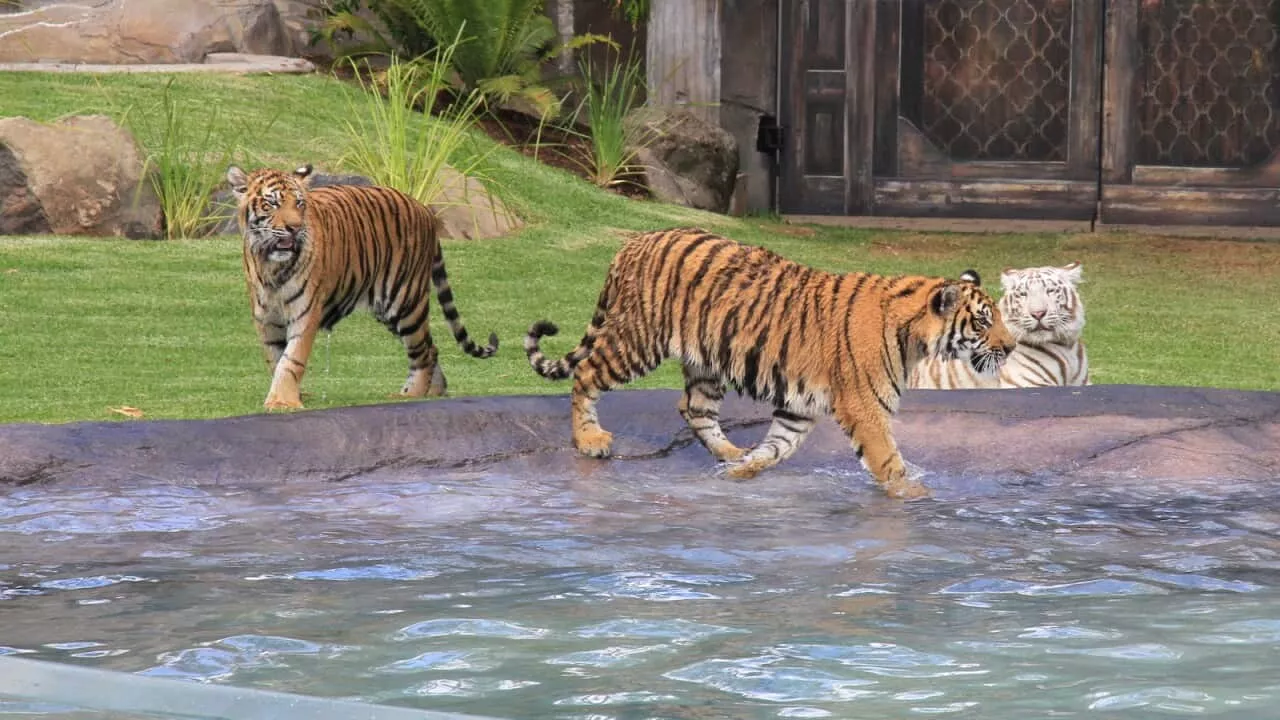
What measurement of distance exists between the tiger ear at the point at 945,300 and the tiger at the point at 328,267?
213 centimetres

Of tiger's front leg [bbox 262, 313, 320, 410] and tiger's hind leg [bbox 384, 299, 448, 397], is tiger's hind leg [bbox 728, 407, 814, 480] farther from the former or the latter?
tiger's hind leg [bbox 384, 299, 448, 397]

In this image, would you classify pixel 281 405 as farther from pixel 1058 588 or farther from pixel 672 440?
pixel 1058 588

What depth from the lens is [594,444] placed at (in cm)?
612

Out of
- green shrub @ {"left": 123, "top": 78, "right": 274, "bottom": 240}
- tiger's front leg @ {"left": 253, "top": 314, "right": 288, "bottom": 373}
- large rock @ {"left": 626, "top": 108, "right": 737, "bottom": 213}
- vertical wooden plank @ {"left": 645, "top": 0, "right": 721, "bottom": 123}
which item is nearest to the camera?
tiger's front leg @ {"left": 253, "top": 314, "right": 288, "bottom": 373}

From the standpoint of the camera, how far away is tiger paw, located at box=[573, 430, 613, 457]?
6.12 meters

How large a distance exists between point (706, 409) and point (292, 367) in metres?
1.58

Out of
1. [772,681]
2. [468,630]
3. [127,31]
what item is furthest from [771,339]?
[127,31]

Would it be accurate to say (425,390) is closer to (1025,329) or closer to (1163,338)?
(1025,329)

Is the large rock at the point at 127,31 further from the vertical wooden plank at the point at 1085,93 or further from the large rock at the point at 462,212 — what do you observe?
the vertical wooden plank at the point at 1085,93

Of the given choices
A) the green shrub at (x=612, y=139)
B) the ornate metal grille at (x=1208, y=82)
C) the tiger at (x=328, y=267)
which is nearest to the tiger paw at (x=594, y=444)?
the tiger at (x=328, y=267)

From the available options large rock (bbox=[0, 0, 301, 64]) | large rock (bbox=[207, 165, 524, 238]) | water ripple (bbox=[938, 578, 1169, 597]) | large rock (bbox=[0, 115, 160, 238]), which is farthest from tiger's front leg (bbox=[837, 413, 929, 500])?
large rock (bbox=[0, 0, 301, 64])

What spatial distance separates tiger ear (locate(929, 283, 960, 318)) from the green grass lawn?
213cm

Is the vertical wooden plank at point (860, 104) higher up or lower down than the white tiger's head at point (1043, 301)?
higher up

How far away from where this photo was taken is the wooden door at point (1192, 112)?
1378 centimetres
